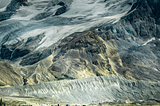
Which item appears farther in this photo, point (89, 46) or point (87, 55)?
point (89, 46)

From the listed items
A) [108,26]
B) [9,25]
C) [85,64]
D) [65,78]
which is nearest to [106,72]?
[85,64]

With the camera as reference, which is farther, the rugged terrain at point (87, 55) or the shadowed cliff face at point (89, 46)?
the shadowed cliff face at point (89, 46)

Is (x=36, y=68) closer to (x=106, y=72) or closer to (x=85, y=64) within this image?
(x=85, y=64)

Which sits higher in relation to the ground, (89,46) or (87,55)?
(89,46)

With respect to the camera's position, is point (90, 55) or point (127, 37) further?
point (127, 37)

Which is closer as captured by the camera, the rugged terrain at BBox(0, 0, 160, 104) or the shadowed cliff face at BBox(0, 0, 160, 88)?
the rugged terrain at BBox(0, 0, 160, 104)
